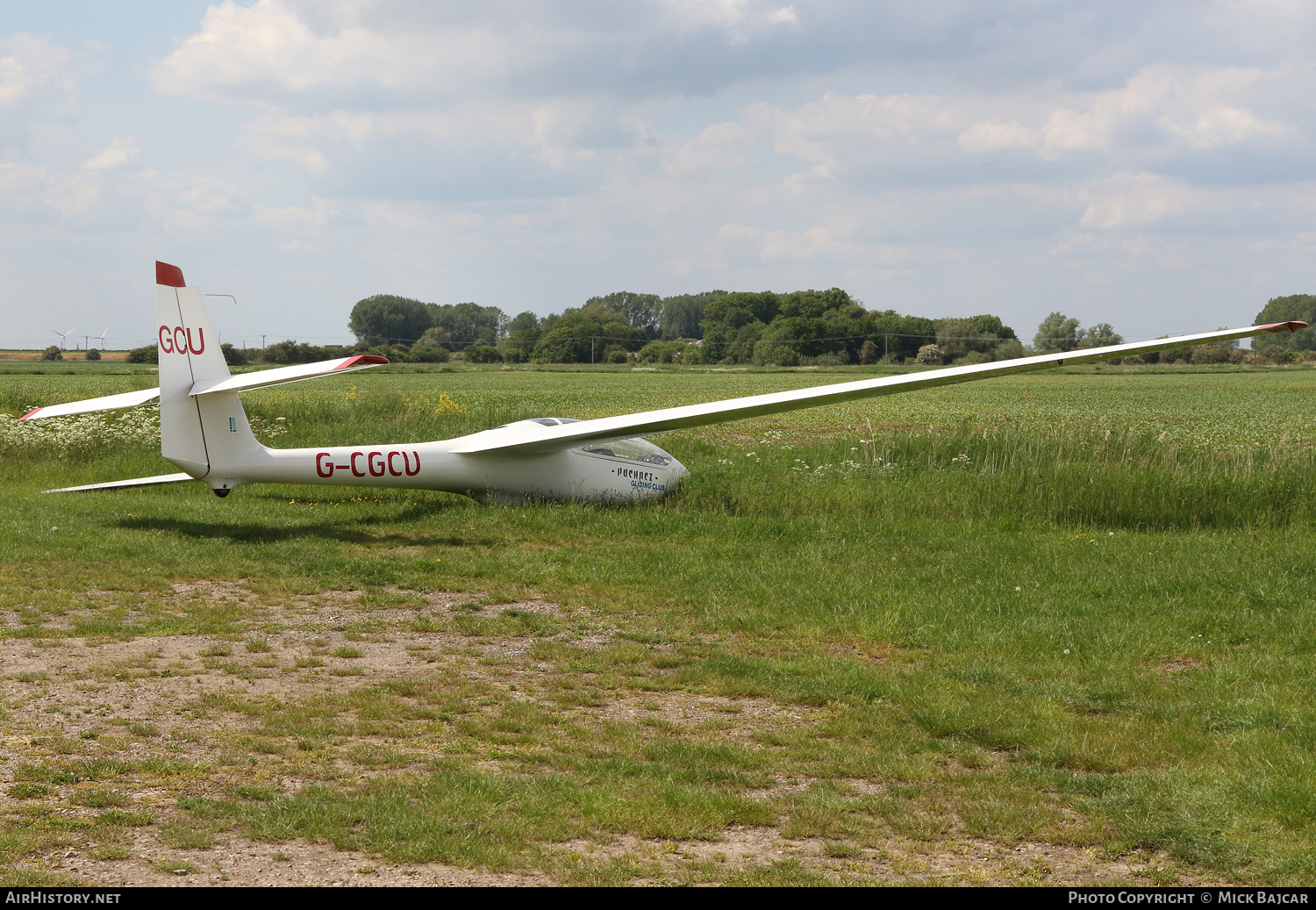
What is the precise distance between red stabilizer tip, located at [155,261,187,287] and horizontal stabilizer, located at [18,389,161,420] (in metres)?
1.44

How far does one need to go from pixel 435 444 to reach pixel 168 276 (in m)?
3.78

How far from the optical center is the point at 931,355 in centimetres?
10562

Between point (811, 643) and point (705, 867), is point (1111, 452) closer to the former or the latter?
point (811, 643)

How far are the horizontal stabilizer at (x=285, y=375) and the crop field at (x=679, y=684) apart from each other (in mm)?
1752

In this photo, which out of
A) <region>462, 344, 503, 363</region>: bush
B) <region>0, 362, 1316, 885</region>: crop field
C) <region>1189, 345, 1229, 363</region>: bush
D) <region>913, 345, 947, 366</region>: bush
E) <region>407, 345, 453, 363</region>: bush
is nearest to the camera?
<region>0, 362, 1316, 885</region>: crop field

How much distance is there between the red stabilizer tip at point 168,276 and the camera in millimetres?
11406

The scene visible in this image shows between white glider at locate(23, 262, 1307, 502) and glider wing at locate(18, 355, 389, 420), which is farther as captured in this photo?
white glider at locate(23, 262, 1307, 502)

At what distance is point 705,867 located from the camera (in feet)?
12.9

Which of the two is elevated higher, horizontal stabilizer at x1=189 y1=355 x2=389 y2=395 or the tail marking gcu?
the tail marking gcu

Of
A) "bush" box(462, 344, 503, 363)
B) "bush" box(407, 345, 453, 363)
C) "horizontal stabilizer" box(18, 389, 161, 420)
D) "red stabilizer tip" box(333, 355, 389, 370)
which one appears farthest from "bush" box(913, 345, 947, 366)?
"red stabilizer tip" box(333, 355, 389, 370)

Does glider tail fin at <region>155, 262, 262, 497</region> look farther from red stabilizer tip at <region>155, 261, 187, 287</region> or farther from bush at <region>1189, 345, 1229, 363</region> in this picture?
bush at <region>1189, 345, 1229, 363</region>

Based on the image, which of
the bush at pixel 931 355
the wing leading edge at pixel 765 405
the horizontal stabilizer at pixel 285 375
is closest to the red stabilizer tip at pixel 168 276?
the horizontal stabilizer at pixel 285 375

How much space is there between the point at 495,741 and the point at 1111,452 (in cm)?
1285

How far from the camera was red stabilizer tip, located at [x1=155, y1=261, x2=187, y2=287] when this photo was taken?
11.4 meters
